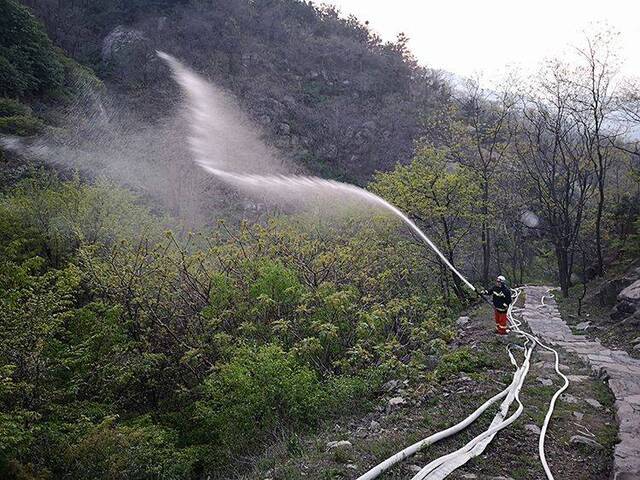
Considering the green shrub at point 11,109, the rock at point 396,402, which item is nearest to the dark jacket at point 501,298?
A: the rock at point 396,402

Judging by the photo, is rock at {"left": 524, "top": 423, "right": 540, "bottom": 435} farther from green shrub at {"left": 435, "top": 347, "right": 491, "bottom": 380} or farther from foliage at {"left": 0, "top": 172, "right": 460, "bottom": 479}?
foliage at {"left": 0, "top": 172, "right": 460, "bottom": 479}

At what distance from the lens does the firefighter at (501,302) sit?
1139 centimetres

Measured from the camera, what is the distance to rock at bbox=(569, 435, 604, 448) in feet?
18.7

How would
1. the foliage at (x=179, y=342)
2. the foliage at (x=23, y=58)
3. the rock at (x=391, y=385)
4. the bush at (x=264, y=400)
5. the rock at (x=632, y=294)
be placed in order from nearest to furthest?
the bush at (x=264, y=400), the foliage at (x=179, y=342), the rock at (x=391, y=385), the rock at (x=632, y=294), the foliage at (x=23, y=58)

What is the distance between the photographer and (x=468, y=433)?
5.94m

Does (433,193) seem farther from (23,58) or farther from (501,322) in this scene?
(23,58)

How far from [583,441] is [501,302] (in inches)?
231

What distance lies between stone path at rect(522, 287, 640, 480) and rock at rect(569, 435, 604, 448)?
0.79ft

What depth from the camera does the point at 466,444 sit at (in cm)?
556

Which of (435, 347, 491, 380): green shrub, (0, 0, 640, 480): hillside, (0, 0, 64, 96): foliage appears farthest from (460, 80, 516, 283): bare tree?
(0, 0, 64, 96): foliage

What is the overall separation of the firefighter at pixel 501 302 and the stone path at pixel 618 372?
3.88 ft

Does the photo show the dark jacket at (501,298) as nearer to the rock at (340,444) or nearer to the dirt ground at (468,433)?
the dirt ground at (468,433)

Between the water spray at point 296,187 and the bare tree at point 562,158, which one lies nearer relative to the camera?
the water spray at point 296,187

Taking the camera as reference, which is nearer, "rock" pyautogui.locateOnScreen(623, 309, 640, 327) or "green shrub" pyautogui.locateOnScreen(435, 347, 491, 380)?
"green shrub" pyautogui.locateOnScreen(435, 347, 491, 380)
